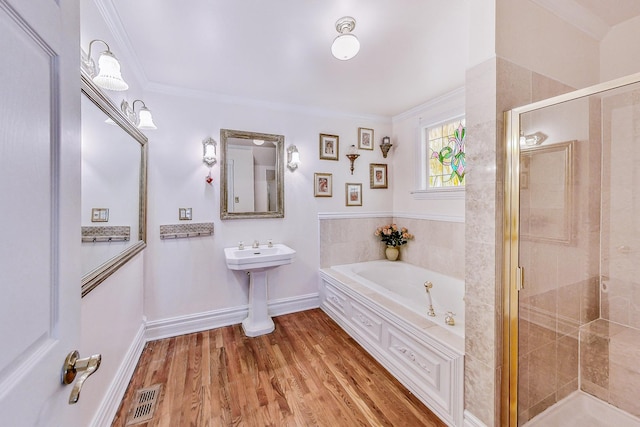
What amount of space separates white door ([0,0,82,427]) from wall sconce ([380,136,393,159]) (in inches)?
126

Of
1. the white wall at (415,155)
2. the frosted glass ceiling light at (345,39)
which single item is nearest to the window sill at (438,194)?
the white wall at (415,155)

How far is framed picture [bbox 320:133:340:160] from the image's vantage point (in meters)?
3.21

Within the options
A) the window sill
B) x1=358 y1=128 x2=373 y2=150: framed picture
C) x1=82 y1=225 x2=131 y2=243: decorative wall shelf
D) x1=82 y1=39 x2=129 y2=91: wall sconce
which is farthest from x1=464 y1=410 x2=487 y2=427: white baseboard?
x1=358 y1=128 x2=373 y2=150: framed picture

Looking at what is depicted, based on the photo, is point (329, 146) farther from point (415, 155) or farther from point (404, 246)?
point (404, 246)

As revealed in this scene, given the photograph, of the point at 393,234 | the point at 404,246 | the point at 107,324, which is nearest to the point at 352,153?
the point at 393,234

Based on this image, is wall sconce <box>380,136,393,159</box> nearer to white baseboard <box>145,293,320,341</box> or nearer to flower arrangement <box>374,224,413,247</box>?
flower arrangement <box>374,224,413,247</box>

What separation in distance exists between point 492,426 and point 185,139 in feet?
10.3

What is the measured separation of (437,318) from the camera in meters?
1.84

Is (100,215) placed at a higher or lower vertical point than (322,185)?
lower

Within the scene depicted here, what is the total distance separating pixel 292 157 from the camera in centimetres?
302

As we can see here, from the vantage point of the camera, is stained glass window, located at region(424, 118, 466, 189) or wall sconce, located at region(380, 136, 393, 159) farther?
wall sconce, located at region(380, 136, 393, 159)

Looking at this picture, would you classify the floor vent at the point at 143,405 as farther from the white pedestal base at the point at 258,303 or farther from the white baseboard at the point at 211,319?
the white pedestal base at the point at 258,303

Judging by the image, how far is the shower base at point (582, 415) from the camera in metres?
1.51

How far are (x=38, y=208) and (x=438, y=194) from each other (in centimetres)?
304
